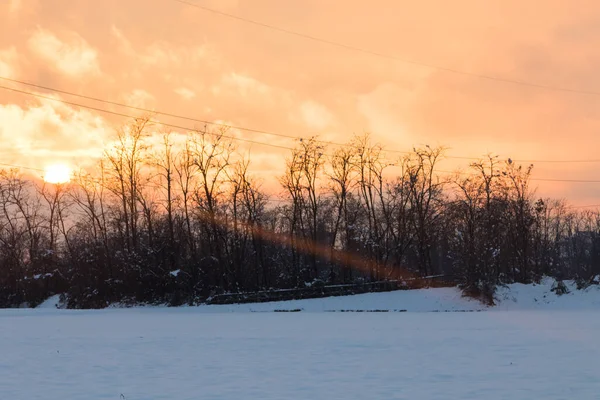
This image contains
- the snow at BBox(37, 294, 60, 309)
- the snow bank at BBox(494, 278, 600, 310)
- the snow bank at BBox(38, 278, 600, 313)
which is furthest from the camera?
the snow at BBox(37, 294, 60, 309)

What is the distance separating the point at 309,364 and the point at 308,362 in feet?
1.11

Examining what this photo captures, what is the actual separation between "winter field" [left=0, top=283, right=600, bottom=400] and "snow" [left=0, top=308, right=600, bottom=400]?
0.02 meters

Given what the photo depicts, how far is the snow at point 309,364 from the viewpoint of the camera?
10219 millimetres

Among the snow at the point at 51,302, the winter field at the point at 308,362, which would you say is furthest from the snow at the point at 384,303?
the snow at the point at 51,302

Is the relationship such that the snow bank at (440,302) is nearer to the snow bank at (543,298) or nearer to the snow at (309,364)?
the snow bank at (543,298)

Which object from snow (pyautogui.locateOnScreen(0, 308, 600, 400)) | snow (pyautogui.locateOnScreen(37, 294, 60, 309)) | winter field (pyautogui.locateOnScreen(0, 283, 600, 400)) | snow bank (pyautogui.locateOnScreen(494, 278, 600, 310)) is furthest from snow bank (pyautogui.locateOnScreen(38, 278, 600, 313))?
snow (pyautogui.locateOnScreen(37, 294, 60, 309))

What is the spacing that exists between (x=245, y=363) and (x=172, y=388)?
10.9 ft

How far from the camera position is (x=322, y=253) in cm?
5609

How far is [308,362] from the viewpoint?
546 inches

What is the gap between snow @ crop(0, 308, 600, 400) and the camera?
10.2 meters

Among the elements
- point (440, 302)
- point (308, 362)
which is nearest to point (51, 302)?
point (440, 302)

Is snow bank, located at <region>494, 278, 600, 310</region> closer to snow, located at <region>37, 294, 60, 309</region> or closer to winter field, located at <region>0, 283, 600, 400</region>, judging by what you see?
winter field, located at <region>0, 283, 600, 400</region>

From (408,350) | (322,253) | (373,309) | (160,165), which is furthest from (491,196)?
(408,350)

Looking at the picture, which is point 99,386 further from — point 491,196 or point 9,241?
point 9,241
